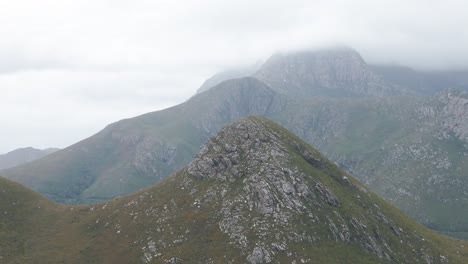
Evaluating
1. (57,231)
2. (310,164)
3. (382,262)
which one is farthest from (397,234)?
(57,231)

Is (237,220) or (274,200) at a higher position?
(274,200)

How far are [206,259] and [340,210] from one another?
190 ft

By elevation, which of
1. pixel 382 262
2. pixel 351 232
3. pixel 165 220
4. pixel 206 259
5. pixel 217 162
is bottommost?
pixel 382 262

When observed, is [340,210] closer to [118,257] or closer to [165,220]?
[165,220]

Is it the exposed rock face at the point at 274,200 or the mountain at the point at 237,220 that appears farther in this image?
the exposed rock face at the point at 274,200

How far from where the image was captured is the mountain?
452 ft

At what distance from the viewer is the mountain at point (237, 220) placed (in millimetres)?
→ 137625

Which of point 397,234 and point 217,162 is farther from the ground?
point 217,162

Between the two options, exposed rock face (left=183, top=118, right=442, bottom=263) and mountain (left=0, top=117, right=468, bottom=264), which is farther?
exposed rock face (left=183, top=118, right=442, bottom=263)

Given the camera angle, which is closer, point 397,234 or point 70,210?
point 397,234

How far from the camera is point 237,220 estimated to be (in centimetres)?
14450

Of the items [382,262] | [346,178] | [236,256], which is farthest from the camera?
[346,178]

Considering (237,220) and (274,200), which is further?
(274,200)

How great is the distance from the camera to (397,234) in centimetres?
16150
